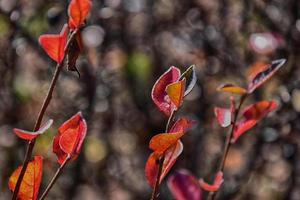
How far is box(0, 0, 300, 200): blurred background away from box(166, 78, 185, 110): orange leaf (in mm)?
1080

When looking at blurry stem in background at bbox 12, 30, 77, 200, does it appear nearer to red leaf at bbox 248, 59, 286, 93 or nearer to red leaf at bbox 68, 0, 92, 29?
red leaf at bbox 68, 0, 92, 29

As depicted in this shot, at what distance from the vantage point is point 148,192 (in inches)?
99.7

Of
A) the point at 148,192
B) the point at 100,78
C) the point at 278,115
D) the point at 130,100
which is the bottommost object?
the point at 148,192

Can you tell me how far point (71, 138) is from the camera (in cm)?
80

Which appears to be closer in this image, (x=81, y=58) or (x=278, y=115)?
(x=278, y=115)

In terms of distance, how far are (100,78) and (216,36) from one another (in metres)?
0.46

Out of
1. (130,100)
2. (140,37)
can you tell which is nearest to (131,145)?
(130,100)

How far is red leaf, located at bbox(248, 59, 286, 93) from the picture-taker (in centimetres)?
94

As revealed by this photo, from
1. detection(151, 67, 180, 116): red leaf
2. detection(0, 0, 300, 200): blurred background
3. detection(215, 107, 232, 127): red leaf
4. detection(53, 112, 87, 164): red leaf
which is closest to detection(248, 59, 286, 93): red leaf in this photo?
detection(215, 107, 232, 127): red leaf

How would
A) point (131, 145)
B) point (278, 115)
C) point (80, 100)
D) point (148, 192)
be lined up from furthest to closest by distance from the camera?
point (131, 145) < point (148, 192) < point (80, 100) < point (278, 115)

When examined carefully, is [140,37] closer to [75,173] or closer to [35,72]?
[35,72]

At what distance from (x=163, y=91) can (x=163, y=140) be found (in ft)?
0.28

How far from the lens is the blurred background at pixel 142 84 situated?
2.02 metres

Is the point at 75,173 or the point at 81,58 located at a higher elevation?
the point at 81,58
